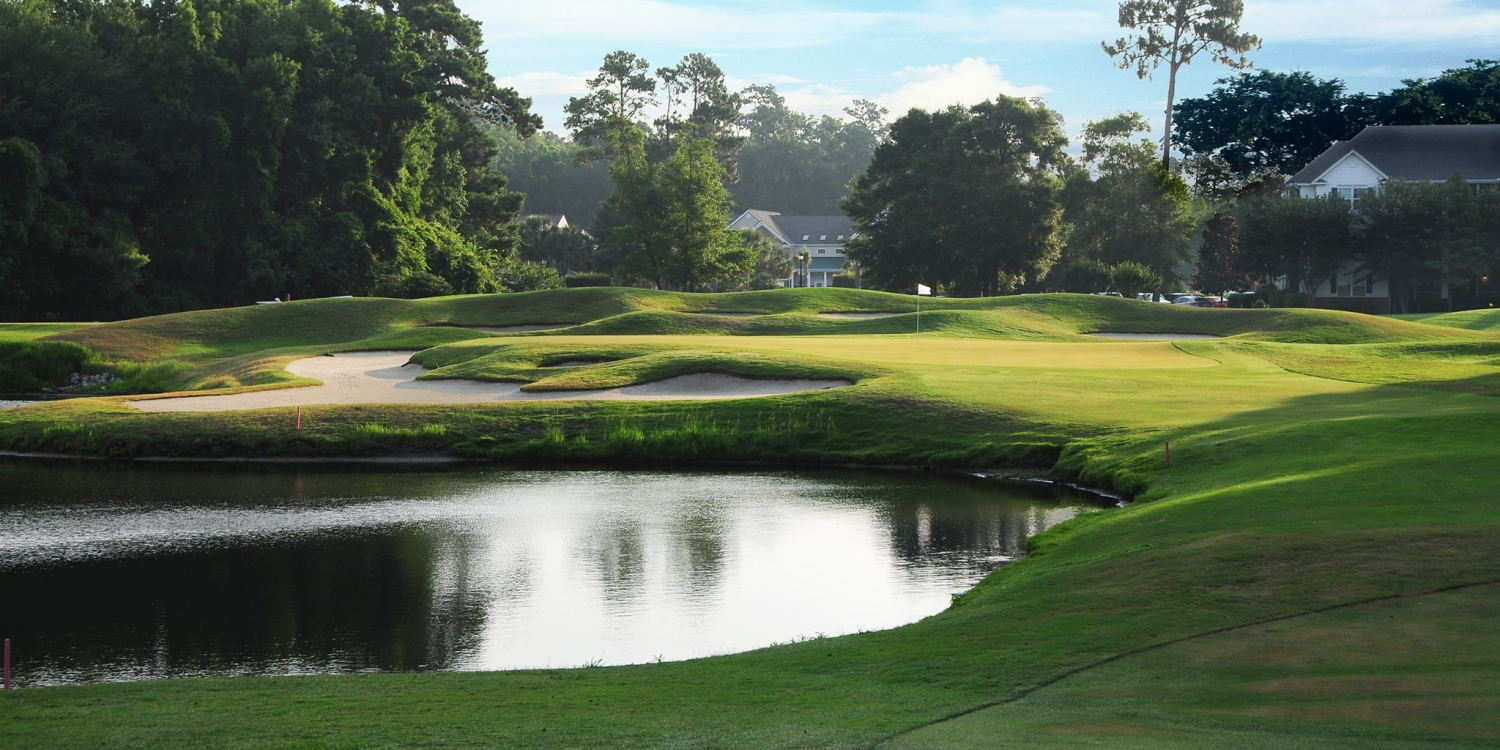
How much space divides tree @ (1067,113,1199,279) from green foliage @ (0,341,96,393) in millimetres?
67465

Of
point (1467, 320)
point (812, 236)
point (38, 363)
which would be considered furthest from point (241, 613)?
point (812, 236)

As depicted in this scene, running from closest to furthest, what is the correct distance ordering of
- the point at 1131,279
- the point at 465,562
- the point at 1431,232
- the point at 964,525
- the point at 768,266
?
the point at 465,562 < the point at 964,525 < the point at 1431,232 < the point at 1131,279 < the point at 768,266

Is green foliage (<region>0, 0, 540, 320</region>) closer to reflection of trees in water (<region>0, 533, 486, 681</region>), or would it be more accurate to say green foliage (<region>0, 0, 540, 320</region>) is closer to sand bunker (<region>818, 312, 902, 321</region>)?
sand bunker (<region>818, 312, 902, 321</region>)

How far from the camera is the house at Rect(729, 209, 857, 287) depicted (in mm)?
156750

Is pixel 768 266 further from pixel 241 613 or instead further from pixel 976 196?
pixel 241 613

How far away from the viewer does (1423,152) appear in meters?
84.2

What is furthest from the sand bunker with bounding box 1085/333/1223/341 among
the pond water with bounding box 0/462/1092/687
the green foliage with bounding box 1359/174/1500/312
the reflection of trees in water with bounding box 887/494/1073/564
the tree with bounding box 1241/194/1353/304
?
the reflection of trees in water with bounding box 887/494/1073/564

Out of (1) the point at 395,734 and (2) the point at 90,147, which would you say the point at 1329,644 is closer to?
(1) the point at 395,734

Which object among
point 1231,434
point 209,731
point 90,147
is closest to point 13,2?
point 90,147

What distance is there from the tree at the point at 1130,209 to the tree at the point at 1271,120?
360 cm

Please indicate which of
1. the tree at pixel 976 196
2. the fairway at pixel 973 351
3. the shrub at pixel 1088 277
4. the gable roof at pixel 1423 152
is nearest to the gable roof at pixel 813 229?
the tree at pixel 976 196

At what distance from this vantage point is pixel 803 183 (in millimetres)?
185875

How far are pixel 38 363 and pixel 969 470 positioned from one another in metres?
33.7

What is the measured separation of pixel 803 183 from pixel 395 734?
586 feet
